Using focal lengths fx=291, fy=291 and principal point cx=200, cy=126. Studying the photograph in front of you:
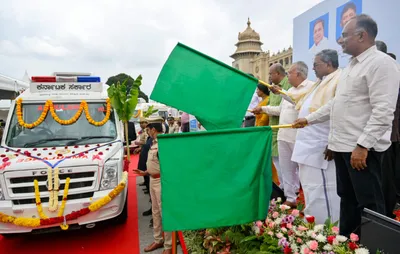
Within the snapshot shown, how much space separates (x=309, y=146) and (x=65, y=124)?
384 cm

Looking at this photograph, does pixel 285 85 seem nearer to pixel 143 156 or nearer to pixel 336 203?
pixel 336 203

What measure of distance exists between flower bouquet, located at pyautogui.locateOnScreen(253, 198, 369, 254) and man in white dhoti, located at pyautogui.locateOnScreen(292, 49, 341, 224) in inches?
21.6

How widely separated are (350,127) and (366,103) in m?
0.24

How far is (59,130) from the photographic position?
483cm

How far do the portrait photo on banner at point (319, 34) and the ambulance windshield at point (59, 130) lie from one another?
418 centimetres

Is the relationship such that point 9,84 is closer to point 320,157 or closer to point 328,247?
point 320,157

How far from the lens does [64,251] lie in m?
4.02

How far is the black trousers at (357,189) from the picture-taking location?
2.41 m

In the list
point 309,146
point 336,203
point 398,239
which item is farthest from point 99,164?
point 398,239

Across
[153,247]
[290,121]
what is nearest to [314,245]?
[290,121]

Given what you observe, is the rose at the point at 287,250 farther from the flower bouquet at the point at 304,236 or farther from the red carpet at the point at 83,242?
the red carpet at the point at 83,242

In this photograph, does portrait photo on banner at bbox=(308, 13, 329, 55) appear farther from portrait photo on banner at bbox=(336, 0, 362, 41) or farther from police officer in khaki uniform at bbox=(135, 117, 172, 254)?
police officer in khaki uniform at bbox=(135, 117, 172, 254)

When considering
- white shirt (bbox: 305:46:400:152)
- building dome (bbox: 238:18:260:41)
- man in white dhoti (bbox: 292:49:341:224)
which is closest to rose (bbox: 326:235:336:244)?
white shirt (bbox: 305:46:400:152)

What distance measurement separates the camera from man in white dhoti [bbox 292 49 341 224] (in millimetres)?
3191
